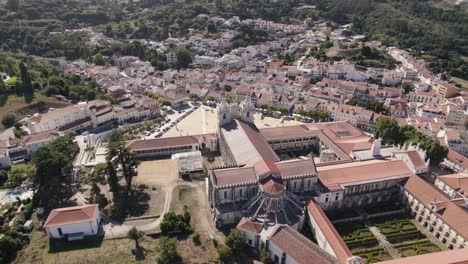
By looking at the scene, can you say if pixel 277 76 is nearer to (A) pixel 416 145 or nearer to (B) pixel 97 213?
(A) pixel 416 145

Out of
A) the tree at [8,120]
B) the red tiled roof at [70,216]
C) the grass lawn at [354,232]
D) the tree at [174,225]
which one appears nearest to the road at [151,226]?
the tree at [174,225]

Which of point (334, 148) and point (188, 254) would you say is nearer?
point (188, 254)

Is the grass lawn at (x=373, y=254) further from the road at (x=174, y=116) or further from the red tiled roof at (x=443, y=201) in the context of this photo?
the road at (x=174, y=116)

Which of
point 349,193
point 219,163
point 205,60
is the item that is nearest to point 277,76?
point 205,60

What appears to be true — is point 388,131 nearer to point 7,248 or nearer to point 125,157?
point 125,157

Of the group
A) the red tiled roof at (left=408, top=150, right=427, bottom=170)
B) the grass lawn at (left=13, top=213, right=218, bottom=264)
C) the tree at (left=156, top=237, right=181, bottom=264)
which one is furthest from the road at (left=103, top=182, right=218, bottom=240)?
the red tiled roof at (left=408, top=150, right=427, bottom=170)

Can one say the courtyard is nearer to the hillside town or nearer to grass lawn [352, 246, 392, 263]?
grass lawn [352, 246, 392, 263]

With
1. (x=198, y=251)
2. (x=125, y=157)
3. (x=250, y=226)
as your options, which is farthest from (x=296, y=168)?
(x=125, y=157)
